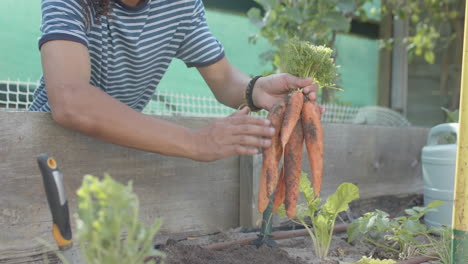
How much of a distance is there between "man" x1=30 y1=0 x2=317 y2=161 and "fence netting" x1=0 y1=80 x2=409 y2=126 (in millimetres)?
439

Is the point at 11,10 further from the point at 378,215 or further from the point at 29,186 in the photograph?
the point at 378,215

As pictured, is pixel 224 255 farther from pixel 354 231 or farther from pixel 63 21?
pixel 63 21

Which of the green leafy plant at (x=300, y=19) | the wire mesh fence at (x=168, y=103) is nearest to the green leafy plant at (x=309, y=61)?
the wire mesh fence at (x=168, y=103)

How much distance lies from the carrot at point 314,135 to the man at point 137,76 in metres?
0.06

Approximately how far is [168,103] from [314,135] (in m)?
1.60

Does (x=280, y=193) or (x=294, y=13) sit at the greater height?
(x=294, y=13)

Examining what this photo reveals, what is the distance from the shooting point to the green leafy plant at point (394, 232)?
171 cm

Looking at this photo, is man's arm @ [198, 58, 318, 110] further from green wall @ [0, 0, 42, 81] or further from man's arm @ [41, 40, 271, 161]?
green wall @ [0, 0, 42, 81]

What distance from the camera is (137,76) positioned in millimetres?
1862

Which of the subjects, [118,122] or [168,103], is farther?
[168,103]

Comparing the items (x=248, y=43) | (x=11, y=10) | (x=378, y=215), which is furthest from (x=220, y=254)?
(x=248, y=43)

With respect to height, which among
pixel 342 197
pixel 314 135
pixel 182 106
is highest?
pixel 314 135

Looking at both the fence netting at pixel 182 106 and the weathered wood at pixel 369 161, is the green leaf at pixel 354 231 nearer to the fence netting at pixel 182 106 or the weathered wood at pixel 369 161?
the weathered wood at pixel 369 161

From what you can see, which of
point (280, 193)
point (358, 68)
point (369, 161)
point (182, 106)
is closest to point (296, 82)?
point (280, 193)
